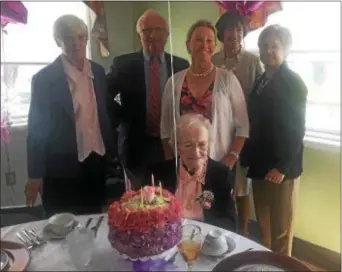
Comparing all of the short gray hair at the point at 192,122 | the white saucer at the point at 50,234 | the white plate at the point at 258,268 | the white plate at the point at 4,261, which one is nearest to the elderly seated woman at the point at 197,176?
the short gray hair at the point at 192,122

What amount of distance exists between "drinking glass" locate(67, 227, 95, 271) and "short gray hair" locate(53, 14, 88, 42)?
1.31ft

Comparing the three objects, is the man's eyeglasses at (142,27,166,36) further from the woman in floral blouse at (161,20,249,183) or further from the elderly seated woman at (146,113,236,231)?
the elderly seated woman at (146,113,236,231)

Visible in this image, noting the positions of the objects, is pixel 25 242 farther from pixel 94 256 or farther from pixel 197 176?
pixel 197 176

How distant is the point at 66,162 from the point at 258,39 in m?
0.47

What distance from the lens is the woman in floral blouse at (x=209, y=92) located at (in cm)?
86

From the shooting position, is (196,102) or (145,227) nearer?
(145,227)

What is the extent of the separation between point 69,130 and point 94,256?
267 millimetres

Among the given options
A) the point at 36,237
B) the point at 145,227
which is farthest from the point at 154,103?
the point at 36,237

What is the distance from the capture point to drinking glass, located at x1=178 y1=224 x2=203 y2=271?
0.83 m

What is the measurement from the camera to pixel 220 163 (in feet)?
2.90

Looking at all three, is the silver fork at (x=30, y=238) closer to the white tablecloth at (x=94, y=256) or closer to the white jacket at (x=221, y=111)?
the white tablecloth at (x=94, y=256)

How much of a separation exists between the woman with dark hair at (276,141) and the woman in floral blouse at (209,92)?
0.03 m

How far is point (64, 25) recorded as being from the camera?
822 millimetres

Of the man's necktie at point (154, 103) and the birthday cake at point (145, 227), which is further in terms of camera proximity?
the man's necktie at point (154, 103)
